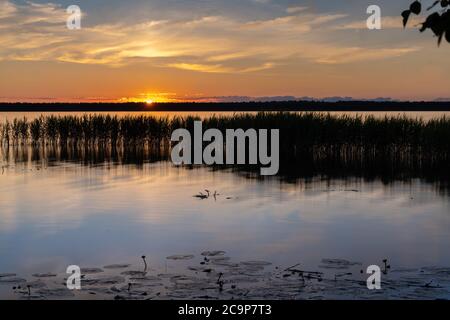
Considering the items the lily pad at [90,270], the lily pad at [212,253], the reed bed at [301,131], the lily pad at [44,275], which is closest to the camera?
the lily pad at [44,275]

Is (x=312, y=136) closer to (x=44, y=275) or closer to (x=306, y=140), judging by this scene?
(x=306, y=140)

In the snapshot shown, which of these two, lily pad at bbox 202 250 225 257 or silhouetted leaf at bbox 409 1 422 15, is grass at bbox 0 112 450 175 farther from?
silhouetted leaf at bbox 409 1 422 15

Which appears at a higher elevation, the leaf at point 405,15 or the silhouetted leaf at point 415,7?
the silhouetted leaf at point 415,7

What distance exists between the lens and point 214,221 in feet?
41.8

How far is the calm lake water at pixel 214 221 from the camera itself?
9.66 metres

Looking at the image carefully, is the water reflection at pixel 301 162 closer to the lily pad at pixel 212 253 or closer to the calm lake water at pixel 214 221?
the calm lake water at pixel 214 221

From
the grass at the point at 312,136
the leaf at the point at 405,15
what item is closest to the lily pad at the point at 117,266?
the leaf at the point at 405,15

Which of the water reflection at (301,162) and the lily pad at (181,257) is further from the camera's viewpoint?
the water reflection at (301,162)

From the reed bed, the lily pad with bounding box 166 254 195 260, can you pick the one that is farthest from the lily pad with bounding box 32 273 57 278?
the reed bed

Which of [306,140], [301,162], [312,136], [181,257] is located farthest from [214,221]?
[312,136]

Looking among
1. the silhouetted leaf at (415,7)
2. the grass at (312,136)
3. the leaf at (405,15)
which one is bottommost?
the grass at (312,136)

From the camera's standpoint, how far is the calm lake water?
9656 millimetres
